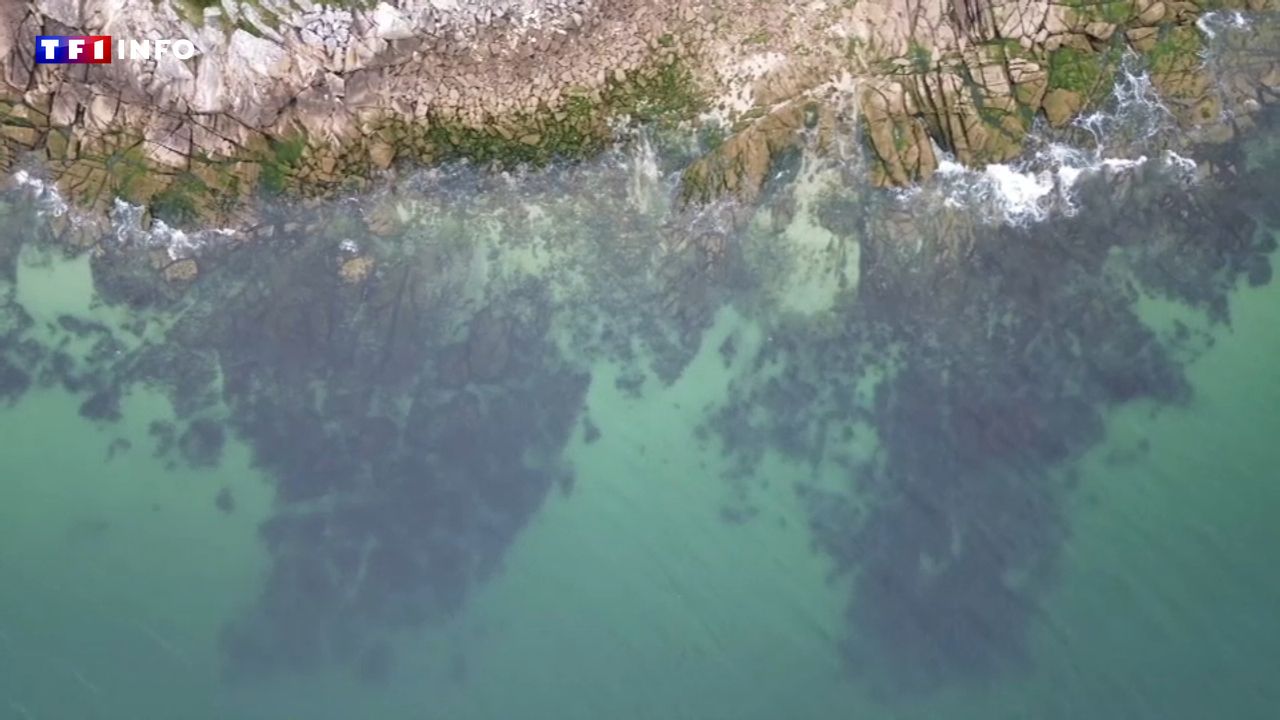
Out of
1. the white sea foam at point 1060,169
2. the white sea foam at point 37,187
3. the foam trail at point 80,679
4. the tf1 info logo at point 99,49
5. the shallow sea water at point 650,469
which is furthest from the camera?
the white sea foam at point 37,187

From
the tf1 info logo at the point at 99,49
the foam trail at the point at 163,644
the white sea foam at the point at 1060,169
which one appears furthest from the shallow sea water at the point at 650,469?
the tf1 info logo at the point at 99,49

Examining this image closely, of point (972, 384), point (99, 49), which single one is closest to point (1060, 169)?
point (972, 384)

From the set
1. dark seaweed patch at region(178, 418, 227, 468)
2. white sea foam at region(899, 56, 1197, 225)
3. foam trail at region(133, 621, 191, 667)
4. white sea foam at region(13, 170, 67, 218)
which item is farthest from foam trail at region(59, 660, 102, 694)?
white sea foam at region(899, 56, 1197, 225)

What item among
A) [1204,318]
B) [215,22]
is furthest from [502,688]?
[1204,318]

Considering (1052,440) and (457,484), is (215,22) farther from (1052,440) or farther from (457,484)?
(1052,440)

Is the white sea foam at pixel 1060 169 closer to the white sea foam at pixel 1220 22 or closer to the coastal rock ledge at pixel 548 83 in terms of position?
the coastal rock ledge at pixel 548 83
